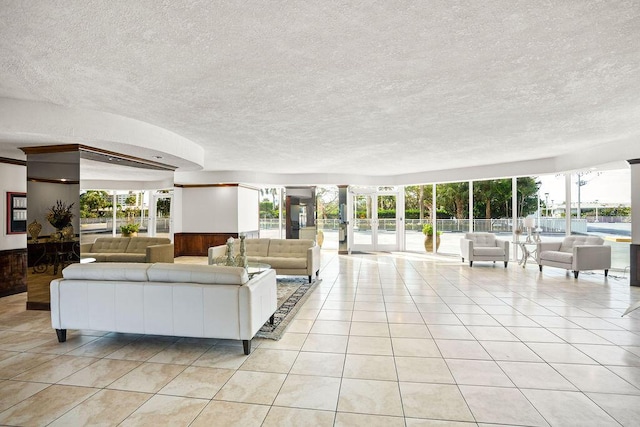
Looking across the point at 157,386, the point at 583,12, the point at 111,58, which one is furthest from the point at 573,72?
the point at 157,386

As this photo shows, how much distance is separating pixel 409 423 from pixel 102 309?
2912 millimetres

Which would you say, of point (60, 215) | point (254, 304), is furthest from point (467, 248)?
point (60, 215)

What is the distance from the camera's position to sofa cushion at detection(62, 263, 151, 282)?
10.6 ft

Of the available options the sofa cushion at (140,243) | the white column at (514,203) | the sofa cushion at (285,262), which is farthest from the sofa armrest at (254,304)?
the white column at (514,203)

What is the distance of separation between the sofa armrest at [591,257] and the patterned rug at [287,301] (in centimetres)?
492

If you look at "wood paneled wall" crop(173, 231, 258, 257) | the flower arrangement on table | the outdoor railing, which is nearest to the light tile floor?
the flower arrangement on table

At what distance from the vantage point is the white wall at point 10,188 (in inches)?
206

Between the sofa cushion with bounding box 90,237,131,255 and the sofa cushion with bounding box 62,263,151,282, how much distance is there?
6.04 ft

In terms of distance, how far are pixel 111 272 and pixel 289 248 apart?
3.76 m

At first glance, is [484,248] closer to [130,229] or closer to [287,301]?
[287,301]

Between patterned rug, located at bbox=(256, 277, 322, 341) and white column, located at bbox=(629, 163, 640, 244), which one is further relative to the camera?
white column, located at bbox=(629, 163, 640, 244)

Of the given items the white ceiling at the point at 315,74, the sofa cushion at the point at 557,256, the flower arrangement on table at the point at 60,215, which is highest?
the white ceiling at the point at 315,74

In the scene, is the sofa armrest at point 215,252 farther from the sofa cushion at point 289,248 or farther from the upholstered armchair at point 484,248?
the upholstered armchair at point 484,248

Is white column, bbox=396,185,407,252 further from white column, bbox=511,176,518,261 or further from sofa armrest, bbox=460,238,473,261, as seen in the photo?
white column, bbox=511,176,518,261
